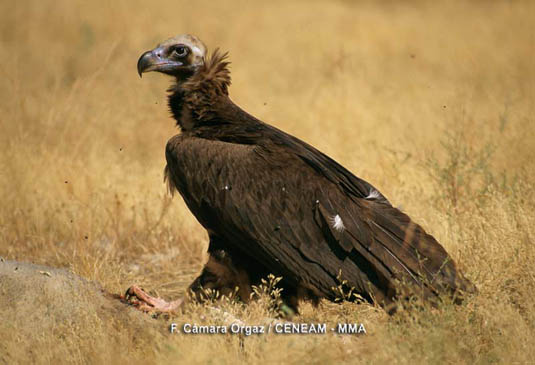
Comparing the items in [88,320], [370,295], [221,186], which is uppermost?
[221,186]

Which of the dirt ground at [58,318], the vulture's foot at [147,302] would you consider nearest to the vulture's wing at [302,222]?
the vulture's foot at [147,302]

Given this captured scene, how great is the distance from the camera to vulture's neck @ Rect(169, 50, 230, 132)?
5.30 meters

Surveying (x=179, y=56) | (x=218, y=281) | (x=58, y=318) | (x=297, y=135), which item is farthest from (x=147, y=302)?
(x=297, y=135)

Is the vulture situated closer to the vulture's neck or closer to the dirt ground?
the vulture's neck

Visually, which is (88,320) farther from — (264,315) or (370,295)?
Answer: (370,295)

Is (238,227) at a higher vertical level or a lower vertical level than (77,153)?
higher

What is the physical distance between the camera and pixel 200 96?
5383 millimetres

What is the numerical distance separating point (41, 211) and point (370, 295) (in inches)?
139

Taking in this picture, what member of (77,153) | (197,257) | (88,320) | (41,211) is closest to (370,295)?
(88,320)

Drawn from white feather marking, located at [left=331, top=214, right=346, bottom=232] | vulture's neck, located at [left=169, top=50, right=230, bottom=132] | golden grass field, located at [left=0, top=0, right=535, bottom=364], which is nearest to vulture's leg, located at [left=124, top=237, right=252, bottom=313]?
golden grass field, located at [left=0, top=0, right=535, bottom=364]

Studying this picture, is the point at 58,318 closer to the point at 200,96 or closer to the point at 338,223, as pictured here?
the point at 338,223

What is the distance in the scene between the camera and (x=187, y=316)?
4.58m

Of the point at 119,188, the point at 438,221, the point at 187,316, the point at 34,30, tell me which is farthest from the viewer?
the point at 34,30

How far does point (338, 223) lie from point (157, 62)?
1.86 meters
